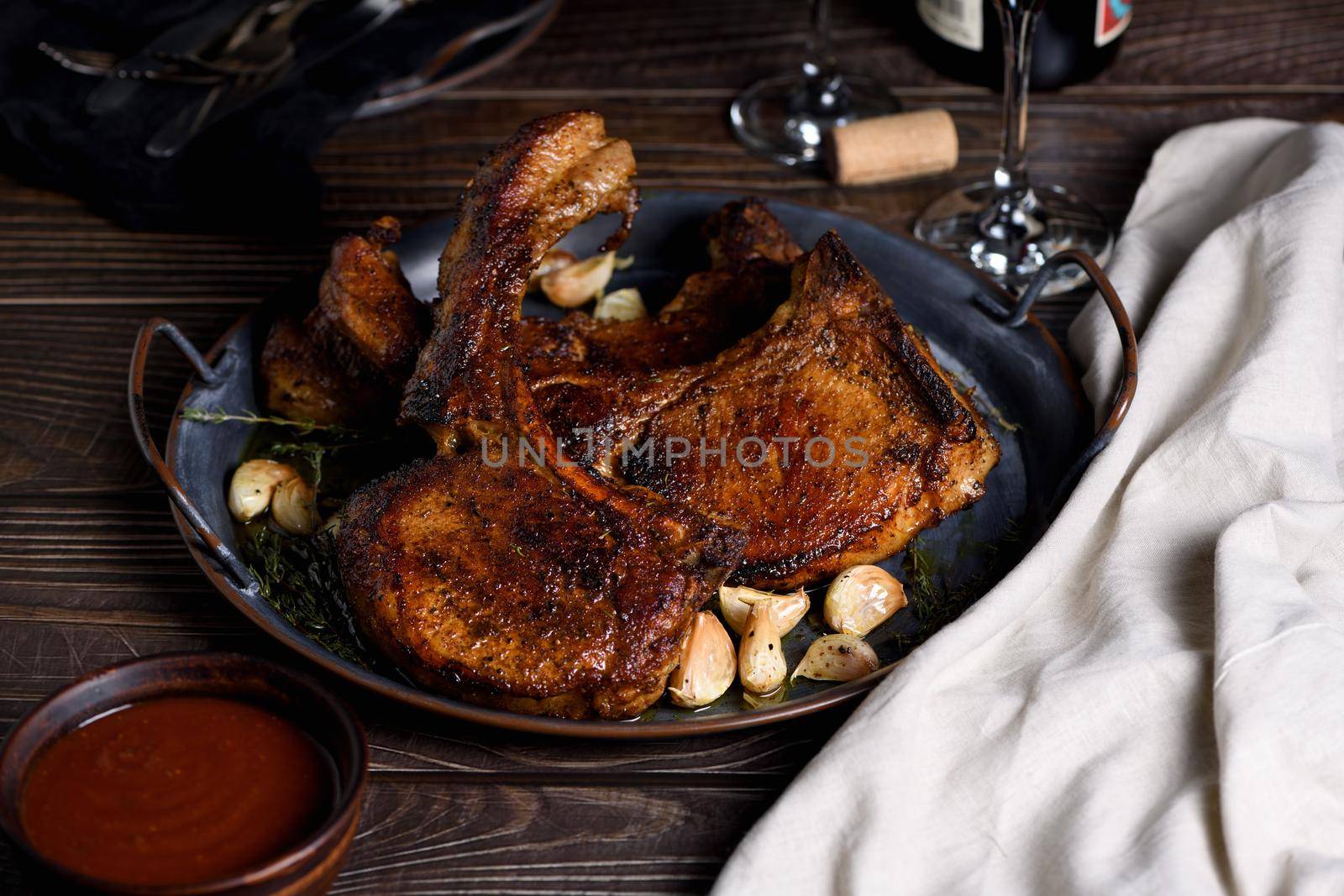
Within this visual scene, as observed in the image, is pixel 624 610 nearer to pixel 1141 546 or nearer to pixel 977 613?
pixel 977 613

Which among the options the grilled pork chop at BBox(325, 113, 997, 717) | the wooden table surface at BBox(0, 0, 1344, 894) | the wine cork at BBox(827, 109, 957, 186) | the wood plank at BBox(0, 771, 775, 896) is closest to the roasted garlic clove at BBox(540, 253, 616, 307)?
the grilled pork chop at BBox(325, 113, 997, 717)

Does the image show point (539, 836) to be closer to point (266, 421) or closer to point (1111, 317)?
point (266, 421)

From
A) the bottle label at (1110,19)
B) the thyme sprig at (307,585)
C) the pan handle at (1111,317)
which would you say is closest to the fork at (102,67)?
the thyme sprig at (307,585)

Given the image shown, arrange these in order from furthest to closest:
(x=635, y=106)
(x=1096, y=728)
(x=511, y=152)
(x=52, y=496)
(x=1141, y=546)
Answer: (x=635, y=106) → (x=52, y=496) → (x=511, y=152) → (x=1141, y=546) → (x=1096, y=728)

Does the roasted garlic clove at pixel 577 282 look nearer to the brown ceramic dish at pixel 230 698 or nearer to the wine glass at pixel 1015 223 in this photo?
the wine glass at pixel 1015 223

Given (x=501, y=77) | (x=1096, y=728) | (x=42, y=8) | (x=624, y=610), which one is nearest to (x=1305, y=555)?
(x=1096, y=728)

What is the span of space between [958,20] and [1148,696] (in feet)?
A: 6.36

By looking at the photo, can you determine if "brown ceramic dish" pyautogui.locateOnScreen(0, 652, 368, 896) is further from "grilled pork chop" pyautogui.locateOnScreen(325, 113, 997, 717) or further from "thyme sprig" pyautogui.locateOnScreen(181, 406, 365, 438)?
"thyme sprig" pyautogui.locateOnScreen(181, 406, 365, 438)

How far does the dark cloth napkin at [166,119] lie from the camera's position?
2846mm

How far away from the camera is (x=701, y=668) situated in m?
1.79

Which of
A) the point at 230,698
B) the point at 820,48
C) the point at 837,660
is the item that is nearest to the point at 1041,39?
the point at 820,48

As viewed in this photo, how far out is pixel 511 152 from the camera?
2.19m

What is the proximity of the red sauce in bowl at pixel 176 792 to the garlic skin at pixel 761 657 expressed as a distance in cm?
57

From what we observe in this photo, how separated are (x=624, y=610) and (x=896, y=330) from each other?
64 centimetres
